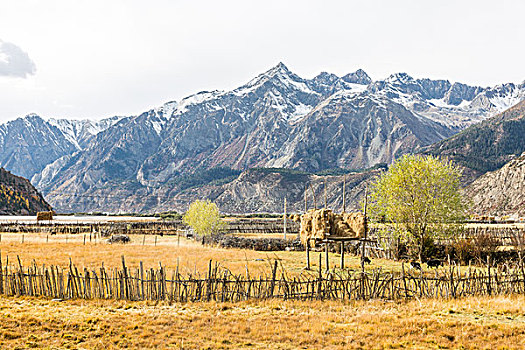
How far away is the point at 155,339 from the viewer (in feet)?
38.0

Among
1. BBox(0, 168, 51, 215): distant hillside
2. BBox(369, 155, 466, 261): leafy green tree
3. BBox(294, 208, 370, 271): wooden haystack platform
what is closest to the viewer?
BBox(294, 208, 370, 271): wooden haystack platform

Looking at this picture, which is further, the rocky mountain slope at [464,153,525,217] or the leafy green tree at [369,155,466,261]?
the rocky mountain slope at [464,153,525,217]

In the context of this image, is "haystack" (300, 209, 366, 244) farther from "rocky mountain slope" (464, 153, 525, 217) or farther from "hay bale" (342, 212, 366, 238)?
"rocky mountain slope" (464, 153, 525, 217)

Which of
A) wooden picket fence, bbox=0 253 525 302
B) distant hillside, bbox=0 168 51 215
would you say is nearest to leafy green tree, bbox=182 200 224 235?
wooden picket fence, bbox=0 253 525 302

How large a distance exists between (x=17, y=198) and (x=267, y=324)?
117936 millimetres

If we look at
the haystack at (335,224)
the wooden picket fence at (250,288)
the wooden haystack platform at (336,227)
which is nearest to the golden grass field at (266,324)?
the wooden picket fence at (250,288)

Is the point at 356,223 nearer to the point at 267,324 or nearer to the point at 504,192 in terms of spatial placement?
the point at 267,324

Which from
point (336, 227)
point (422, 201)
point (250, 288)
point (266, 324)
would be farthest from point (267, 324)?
point (422, 201)

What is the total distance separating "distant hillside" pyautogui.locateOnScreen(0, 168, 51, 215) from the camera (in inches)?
4163

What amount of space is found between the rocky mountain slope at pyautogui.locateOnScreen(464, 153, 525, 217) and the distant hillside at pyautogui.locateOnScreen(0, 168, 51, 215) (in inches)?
4486

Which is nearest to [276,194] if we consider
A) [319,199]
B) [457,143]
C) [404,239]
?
[319,199]

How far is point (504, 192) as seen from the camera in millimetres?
109188

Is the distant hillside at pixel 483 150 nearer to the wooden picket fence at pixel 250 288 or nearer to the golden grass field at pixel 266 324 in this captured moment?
the wooden picket fence at pixel 250 288

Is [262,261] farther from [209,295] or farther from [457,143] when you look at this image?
[457,143]
